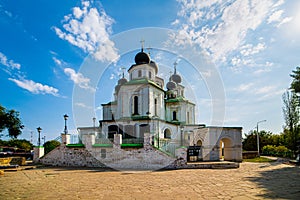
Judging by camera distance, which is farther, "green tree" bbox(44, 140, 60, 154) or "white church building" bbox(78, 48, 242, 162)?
"green tree" bbox(44, 140, 60, 154)

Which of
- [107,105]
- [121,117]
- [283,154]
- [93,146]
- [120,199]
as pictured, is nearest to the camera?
[120,199]

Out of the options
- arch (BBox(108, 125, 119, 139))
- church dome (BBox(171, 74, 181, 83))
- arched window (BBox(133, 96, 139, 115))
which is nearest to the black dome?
arched window (BBox(133, 96, 139, 115))

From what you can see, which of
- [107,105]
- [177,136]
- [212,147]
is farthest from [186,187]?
[107,105]

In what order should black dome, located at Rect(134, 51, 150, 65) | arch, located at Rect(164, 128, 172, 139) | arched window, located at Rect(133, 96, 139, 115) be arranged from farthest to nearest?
1. black dome, located at Rect(134, 51, 150, 65)
2. arch, located at Rect(164, 128, 172, 139)
3. arched window, located at Rect(133, 96, 139, 115)

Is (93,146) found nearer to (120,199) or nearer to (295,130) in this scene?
(120,199)

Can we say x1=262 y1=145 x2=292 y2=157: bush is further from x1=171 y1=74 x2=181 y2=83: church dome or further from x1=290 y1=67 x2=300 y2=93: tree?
x1=171 y1=74 x2=181 y2=83: church dome

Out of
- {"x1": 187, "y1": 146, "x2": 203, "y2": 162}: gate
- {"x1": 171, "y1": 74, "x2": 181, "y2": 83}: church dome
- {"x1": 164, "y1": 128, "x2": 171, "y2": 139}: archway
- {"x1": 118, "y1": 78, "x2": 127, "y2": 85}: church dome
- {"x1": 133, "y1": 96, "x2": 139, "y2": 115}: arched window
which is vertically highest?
{"x1": 171, "y1": 74, "x2": 181, "y2": 83}: church dome

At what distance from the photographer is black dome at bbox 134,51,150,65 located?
2788 centimetres

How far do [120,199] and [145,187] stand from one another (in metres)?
1.91

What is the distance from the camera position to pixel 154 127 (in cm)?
2361

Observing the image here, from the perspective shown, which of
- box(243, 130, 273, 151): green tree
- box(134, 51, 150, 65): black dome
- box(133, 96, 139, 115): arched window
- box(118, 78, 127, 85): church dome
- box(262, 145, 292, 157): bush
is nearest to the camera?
box(133, 96, 139, 115): arched window

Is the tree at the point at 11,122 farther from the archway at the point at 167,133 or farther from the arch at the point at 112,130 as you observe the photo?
the archway at the point at 167,133

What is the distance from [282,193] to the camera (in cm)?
695

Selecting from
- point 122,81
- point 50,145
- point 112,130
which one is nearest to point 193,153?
point 112,130
